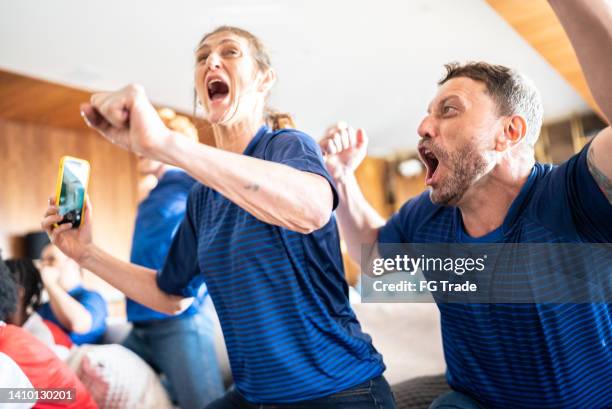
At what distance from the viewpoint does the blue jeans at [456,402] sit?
25.8 inches

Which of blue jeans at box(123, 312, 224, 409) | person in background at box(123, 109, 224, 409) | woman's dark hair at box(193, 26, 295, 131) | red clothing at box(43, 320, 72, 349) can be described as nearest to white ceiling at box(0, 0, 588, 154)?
woman's dark hair at box(193, 26, 295, 131)

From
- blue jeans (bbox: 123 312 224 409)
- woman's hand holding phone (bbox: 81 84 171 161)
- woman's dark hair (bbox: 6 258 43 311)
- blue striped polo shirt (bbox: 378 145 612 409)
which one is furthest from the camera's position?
woman's dark hair (bbox: 6 258 43 311)

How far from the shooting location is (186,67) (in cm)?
83

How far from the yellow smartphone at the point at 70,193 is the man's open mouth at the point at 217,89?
0.26m

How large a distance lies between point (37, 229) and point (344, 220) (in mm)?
1757

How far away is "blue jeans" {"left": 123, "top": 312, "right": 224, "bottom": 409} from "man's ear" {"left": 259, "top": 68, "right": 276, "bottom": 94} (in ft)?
1.60

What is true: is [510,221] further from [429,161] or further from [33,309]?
[33,309]

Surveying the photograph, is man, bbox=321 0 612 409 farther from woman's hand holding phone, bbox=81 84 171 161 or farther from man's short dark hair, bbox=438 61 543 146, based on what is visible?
woman's hand holding phone, bbox=81 84 171 161

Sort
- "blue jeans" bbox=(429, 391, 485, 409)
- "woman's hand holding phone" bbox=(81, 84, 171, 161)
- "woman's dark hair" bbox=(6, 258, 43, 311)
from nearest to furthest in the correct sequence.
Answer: "woman's hand holding phone" bbox=(81, 84, 171, 161)
"blue jeans" bbox=(429, 391, 485, 409)
"woman's dark hair" bbox=(6, 258, 43, 311)

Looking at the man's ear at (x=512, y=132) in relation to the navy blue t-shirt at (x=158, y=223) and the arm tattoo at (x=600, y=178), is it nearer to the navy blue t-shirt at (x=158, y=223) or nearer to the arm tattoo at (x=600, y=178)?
the arm tattoo at (x=600, y=178)

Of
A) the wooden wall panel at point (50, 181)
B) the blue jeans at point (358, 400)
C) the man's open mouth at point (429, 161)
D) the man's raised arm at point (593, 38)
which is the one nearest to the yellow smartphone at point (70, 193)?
the blue jeans at point (358, 400)

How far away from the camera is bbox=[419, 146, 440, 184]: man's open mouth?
624mm

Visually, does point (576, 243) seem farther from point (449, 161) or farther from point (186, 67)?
point (186, 67)

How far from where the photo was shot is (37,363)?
71 cm
